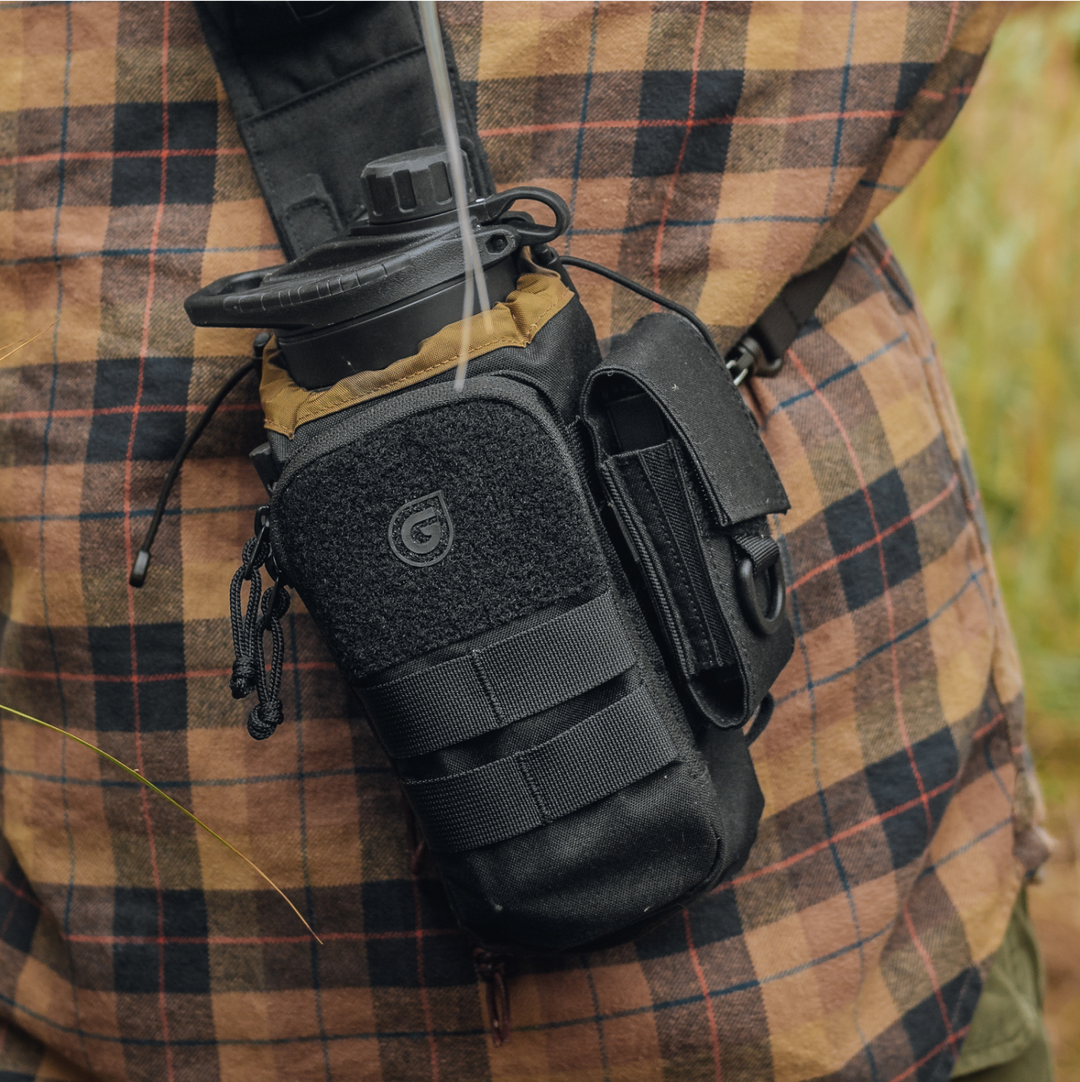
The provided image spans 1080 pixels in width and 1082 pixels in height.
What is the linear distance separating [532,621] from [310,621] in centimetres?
28

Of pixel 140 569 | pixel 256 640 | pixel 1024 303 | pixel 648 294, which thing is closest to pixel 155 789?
pixel 256 640

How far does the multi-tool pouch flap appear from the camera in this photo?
0.70 m

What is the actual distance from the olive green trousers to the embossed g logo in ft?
2.65

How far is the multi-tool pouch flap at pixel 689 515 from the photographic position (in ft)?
2.31

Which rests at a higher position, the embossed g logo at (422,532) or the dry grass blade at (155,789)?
the embossed g logo at (422,532)

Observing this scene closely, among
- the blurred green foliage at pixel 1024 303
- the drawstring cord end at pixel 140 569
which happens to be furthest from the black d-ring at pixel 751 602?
the blurred green foliage at pixel 1024 303

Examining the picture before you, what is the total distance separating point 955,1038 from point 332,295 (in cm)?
93

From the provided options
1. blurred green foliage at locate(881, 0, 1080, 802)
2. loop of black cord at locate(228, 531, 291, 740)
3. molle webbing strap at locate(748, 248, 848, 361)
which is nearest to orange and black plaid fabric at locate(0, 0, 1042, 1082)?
molle webbing strap at locate(748, 248, 848, 361)

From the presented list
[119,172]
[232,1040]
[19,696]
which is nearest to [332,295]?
[119,172]

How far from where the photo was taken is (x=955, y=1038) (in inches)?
38.2

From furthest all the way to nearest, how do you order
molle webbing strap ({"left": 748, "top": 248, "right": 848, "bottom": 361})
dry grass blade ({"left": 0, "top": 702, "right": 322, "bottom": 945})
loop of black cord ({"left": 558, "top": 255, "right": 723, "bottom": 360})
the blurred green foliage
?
1. the blurred green foliage
2. molle webbing strap ({"left": 748, "top": 248, "right": 848, "bottom": 361})
3. loop of black cord ({"left": 558, "top": 255, "right": 723, "bottom": 360})
4. dry grass blade ({"left": 0, "top": 702, "right": 322, "bottom": 945})

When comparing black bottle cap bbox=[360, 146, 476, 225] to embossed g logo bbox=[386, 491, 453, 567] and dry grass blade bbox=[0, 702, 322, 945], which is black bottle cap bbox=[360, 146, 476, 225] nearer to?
embossed g logo bbox=[386, 491, 453, 567]

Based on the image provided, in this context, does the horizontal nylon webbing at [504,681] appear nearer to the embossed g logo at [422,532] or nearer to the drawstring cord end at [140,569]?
the embossed g logo at [422,532]

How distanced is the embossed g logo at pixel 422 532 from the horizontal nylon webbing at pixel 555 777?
15 cm
